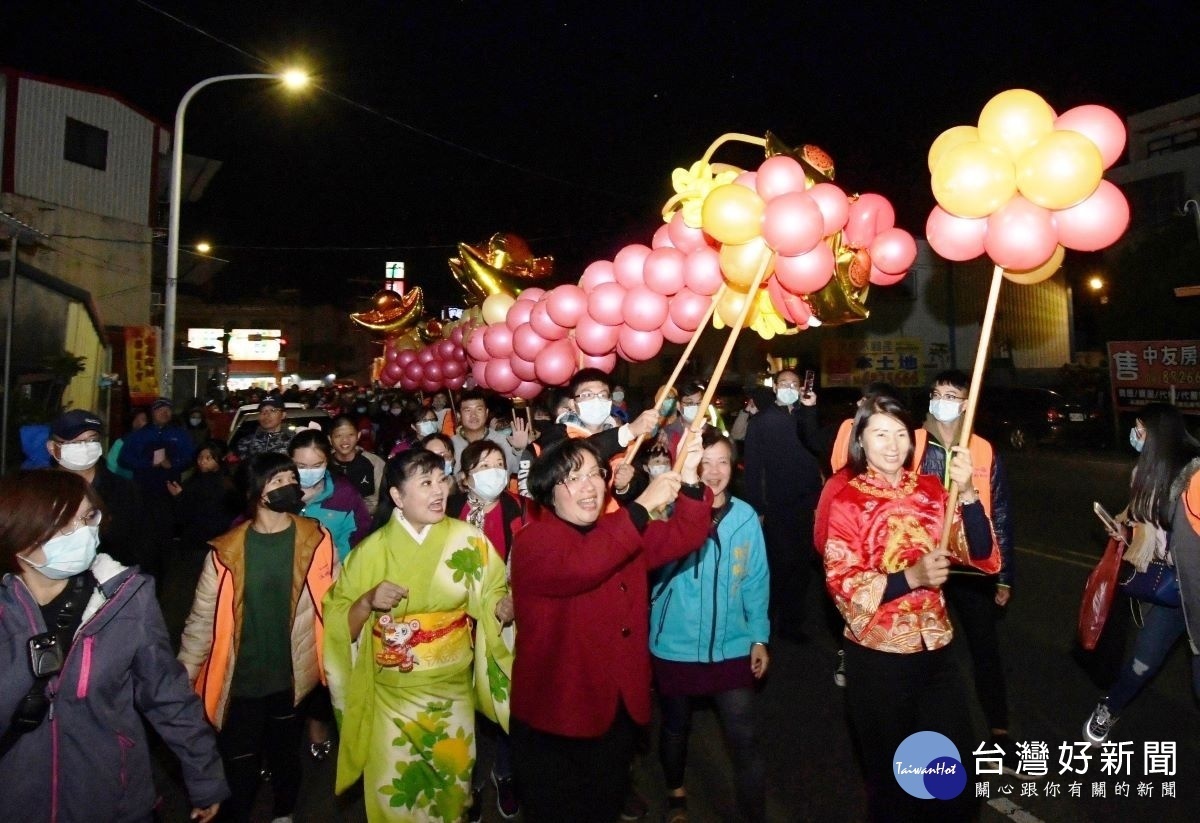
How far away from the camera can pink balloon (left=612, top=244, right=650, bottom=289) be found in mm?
4262

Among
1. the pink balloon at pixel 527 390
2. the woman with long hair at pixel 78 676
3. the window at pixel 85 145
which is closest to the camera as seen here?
the woman with long hair at pixel 78 676

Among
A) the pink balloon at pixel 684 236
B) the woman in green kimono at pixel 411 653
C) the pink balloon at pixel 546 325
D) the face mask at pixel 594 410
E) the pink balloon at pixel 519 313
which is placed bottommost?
the woman in green kimono at pixel 411 653

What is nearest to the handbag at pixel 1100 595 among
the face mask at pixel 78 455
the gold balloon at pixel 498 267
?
the gold balloon at pixel 498 267

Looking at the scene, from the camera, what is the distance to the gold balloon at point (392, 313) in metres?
7.14

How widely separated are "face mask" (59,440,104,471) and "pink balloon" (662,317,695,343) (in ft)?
10.3

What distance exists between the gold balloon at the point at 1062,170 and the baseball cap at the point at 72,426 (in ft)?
14.9

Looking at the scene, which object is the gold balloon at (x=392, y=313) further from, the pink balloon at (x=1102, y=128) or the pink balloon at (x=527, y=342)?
the pink balloon at (x=1102, y=128)

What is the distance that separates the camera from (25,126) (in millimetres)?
17547

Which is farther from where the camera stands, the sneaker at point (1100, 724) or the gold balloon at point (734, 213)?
the sneaker at point (1100, 724)

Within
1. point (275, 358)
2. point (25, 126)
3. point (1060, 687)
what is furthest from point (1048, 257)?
point (275, 358)

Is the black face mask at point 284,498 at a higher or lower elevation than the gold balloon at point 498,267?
lower

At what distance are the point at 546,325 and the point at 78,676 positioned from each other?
10.1ft

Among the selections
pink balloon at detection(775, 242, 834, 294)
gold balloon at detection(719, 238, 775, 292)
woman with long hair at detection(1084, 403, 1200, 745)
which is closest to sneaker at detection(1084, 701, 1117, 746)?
woman with long hair at detection(1084, 403, 1200, 745)

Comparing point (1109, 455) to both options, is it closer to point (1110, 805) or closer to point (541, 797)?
point (1110, 805)
